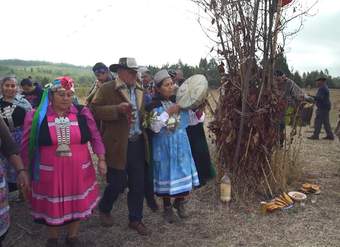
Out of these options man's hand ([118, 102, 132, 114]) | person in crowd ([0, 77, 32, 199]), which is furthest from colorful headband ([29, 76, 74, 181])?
person in crowd ([0, 77, 32, 199])

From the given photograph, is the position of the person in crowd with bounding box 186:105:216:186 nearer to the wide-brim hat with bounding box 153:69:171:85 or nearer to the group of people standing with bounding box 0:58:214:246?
the group of people standing with bounding box 0:58:214:246

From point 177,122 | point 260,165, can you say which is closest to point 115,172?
point 177,122

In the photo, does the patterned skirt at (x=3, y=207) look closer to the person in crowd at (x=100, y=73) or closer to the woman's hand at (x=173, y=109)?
the woman's hand at (x=173, y=109)

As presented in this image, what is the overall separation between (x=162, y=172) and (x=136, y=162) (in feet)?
1.07

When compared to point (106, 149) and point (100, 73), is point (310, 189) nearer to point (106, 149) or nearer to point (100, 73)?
point (106, 149)

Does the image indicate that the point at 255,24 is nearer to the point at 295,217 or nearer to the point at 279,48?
the point at 279,48

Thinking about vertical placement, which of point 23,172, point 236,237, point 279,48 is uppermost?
point 279,48

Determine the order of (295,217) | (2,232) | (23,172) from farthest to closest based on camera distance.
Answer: (295,217) < (23,172) < (2,232)

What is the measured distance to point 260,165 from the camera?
17.4 ft

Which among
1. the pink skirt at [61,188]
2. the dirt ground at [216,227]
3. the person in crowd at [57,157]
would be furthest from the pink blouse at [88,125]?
the dirt ground at [216,227]

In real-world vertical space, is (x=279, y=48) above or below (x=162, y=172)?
above

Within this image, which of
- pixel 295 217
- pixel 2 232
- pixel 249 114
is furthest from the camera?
pixel 249 114

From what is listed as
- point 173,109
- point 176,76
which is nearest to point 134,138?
point 173,109

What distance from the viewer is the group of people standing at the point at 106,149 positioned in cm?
358
